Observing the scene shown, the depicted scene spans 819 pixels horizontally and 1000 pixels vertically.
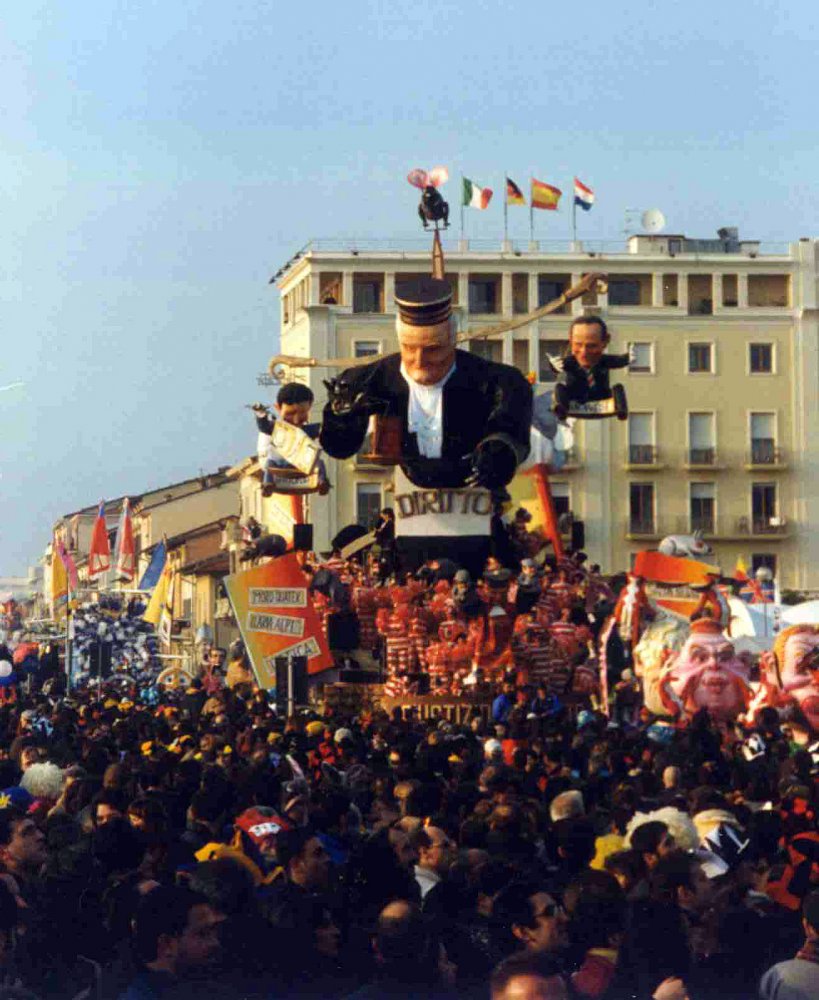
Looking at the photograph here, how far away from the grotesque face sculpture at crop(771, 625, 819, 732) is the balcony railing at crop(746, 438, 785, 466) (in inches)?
2165

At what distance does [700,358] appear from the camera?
77.3m

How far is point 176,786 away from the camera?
12.7 m

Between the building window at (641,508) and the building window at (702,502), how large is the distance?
1.34 meters

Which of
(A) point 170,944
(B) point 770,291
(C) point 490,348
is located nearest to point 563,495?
(C) point 490,348

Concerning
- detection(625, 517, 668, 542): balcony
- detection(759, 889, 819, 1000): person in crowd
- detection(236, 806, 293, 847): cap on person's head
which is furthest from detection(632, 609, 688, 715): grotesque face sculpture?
detection(625, 517, 668, 542): balcony

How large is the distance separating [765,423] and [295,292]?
16700mm

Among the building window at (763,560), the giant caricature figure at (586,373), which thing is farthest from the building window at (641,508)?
the giant caricature figure at (586,373)

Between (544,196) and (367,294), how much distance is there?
9.56 metres

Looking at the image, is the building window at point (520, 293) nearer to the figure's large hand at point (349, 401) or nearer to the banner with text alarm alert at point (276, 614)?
the banner with text alarm alert at point (276, 614)

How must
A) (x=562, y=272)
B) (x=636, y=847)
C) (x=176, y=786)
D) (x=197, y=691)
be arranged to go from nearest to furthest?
(x=636, y=847) < (x=176, y=786) < (x=197, y=691) < (x=562, y=272)

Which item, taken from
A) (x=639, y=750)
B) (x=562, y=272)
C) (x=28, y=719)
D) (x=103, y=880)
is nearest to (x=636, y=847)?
(x=103, y=880)

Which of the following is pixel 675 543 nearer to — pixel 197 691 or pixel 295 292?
pixel 197 691

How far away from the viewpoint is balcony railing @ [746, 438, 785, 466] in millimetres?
77188

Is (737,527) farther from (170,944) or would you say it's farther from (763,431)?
(170,944)
